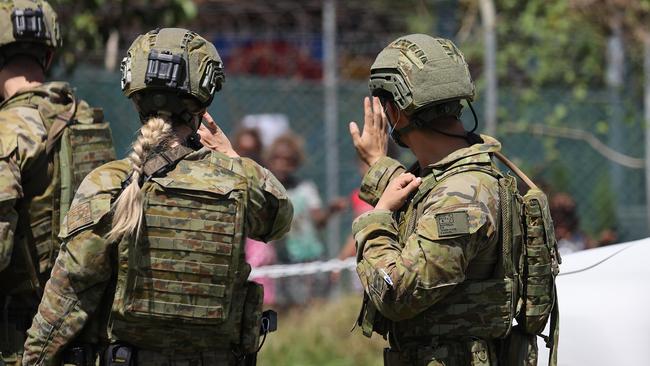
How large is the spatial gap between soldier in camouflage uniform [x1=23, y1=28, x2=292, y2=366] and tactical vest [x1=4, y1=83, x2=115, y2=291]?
2.99 ft

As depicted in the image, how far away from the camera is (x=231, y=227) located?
3.92 m

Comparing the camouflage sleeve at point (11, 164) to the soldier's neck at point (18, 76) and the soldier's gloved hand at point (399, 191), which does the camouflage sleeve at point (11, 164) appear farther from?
the soldier's gloved hand at point (399, 191)

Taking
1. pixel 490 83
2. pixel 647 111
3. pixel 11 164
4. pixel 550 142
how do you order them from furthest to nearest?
pixel 550 142 < pixel 647 111 < pixel 490 83 < pixel 11 164

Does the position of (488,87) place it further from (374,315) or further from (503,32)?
(374,315)

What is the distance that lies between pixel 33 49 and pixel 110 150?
55cm

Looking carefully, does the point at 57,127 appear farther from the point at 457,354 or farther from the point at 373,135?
the point at 457,354

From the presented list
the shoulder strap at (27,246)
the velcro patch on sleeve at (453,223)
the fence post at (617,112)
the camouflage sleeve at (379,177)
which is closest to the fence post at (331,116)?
the fence post at (617,112)

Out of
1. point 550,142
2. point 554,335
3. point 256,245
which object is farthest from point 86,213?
point 550,142

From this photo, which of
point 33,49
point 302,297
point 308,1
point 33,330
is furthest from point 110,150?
point 308,1

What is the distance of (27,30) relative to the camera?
4.89 m

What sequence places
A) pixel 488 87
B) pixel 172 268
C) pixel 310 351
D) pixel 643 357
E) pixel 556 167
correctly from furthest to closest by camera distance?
pixel 556 167 → pixel 488 87 → pixel 310 351 → pixel 643 357 → pixel 172 268

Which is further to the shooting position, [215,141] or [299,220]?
[299,220]

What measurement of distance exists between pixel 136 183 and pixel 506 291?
1296 mm

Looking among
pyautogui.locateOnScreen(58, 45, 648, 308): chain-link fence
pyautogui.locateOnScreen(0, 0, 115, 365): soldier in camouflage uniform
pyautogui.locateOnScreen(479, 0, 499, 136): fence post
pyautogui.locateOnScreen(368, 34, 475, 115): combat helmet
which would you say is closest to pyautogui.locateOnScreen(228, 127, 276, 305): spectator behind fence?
pyautogui.locateOnScreen(58, 45, 648, 308): chain-link fence
